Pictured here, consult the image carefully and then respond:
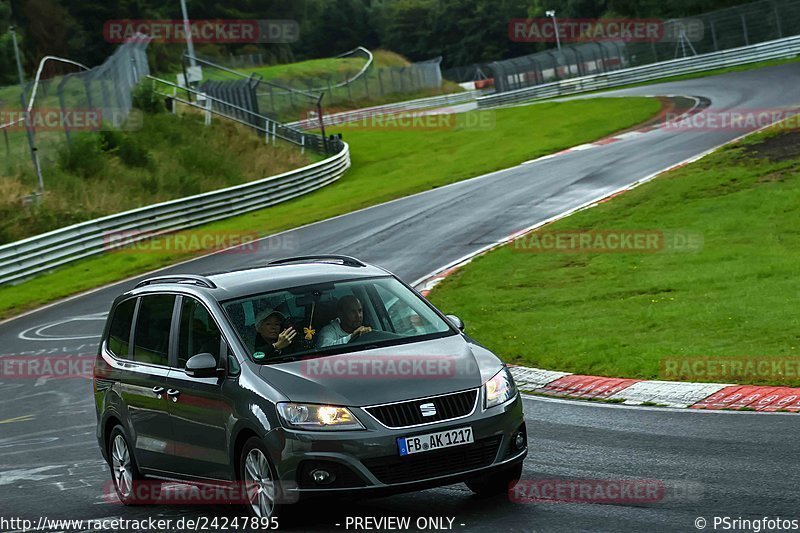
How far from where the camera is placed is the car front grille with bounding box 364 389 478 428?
753 centimetres

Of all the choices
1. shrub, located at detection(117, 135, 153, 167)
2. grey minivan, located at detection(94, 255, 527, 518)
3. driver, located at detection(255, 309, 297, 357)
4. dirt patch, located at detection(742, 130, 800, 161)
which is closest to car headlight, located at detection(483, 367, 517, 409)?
grey minivan, located at detection(94, 255, 527, 518)

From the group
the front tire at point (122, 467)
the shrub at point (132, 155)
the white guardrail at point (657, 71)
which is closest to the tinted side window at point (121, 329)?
the front tire at point (122, 467)

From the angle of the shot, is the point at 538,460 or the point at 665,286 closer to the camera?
the point at 538,460

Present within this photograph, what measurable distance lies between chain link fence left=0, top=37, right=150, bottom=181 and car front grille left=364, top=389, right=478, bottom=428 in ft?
92.1

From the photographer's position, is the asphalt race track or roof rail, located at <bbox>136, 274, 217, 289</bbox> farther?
roof rail, located at <bbox>136, 274, 217, 289</bbox>

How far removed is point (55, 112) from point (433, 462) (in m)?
30.8

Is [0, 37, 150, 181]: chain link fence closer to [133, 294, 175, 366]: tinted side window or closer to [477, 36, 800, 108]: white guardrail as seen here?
[133, 294, 175, 366]: tinted side window

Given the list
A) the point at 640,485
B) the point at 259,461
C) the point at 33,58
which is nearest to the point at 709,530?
the point at 640,485

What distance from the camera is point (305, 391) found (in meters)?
7.67

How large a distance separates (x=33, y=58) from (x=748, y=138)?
7516 centimetres

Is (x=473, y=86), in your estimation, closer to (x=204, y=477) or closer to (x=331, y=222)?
(x=331, y=222)

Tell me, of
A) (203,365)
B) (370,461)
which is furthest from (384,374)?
(203,365)

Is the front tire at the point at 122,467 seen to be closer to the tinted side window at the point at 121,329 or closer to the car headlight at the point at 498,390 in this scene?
the tinted side window at the point at 121,329

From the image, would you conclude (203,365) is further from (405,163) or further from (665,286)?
(405,163)
